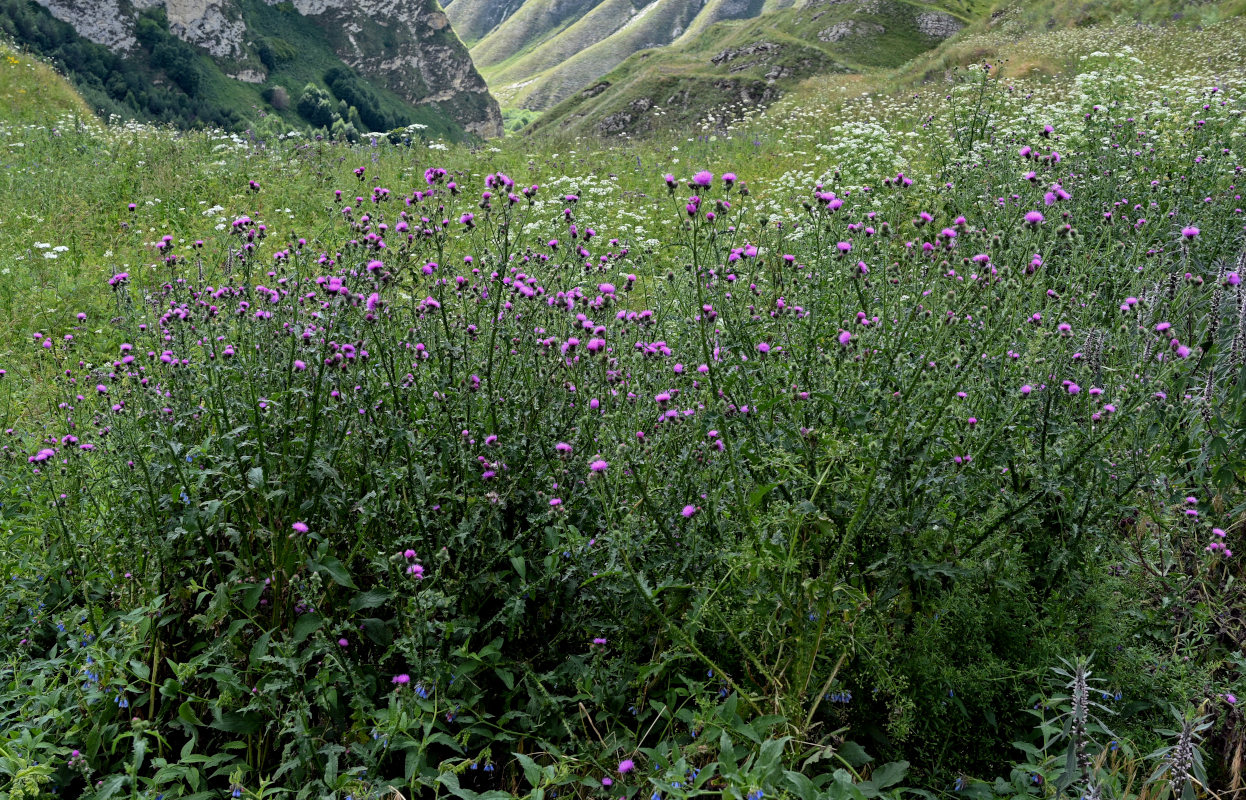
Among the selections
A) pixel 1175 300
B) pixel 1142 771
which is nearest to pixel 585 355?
pixel 1142 771

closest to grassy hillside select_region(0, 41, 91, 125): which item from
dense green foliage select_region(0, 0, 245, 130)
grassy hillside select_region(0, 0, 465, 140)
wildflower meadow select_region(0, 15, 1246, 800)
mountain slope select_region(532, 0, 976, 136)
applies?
wildflower meadow select_region(0, 15, 1246, 800)

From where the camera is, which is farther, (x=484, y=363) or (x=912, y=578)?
(x=484, y=363)

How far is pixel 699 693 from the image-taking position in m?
2.36

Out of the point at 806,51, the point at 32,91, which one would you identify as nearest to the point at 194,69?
the point at 806,51

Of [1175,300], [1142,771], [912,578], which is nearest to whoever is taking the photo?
[1142,771]

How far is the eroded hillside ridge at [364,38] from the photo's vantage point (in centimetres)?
6969

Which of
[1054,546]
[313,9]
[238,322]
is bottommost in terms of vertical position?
[1054,546]

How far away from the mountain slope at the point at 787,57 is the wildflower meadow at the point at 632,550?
1593 inches

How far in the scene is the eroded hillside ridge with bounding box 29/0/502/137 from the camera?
69.7m

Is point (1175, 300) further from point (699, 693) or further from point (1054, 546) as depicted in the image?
point (699, 693)

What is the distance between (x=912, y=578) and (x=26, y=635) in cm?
343

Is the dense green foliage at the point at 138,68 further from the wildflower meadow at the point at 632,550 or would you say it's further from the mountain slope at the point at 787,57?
the wildflower meadow at the point at 632,550

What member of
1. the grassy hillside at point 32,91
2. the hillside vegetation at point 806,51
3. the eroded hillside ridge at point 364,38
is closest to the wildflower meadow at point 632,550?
the grassy hillside at point 32,91

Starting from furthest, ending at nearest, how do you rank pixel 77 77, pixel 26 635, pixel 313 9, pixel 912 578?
pixel 313 9, pixel 77 77, pixel 26 635, pixel 912 578
